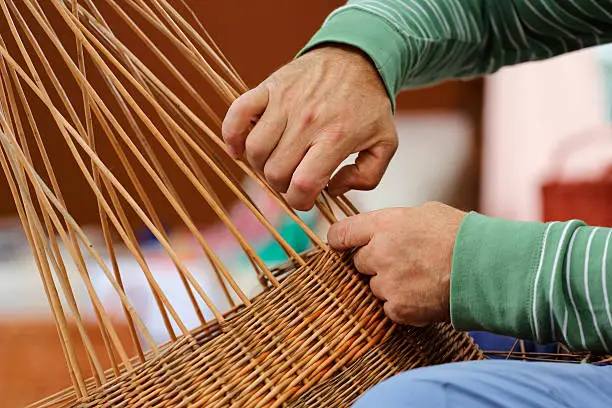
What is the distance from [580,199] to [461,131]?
61 centimetres

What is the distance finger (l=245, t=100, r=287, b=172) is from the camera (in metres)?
0.51

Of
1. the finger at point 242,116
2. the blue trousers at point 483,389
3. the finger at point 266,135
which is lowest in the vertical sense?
the blue trousers at point 483,389

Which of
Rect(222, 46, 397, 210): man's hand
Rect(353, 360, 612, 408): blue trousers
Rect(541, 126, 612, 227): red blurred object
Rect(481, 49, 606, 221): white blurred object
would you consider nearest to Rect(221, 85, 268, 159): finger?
Rect(222, 46, 397, 210): man's hand

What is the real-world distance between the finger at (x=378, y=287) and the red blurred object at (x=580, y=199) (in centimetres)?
102

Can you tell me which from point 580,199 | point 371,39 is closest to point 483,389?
point 371,39

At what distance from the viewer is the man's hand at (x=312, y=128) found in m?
0.51

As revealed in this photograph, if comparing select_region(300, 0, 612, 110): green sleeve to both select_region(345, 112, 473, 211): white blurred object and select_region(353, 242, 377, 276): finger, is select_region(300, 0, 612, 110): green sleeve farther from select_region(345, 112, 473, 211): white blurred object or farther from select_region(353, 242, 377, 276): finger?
select_region(345, 112, 473, 211): white blurred object

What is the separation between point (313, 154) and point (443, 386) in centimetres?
21

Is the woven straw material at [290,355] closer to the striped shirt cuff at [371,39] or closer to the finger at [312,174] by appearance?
the finger at [312,174]

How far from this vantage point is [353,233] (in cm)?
49

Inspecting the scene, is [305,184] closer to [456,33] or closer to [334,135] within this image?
[334,135]

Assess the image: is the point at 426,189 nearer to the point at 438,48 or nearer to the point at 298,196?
the point at 438,48

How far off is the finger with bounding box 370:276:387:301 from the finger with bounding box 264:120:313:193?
99mm

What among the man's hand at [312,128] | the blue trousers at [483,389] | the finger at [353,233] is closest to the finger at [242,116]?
the man's hand at [312,128]
